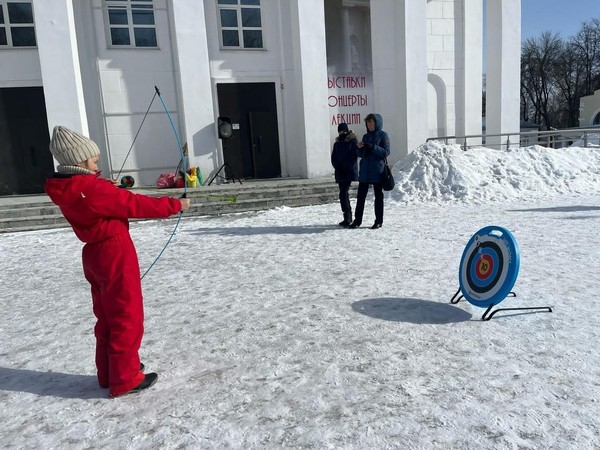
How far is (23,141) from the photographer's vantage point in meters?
12.6

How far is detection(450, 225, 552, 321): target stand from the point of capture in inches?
136

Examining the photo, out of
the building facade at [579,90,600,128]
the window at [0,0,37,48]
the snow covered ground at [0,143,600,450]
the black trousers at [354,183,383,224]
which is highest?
the window at [0,0,37,48]

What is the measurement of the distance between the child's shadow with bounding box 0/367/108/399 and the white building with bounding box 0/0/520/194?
991 centimetres

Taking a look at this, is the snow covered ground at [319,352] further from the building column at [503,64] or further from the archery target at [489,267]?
the building column at [503,64]

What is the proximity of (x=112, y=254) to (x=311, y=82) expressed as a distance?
38.4 ft

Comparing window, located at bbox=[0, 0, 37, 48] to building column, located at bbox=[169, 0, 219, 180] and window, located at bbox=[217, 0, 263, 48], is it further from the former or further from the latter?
window, located at bbox=[217, 0, 263, 48]

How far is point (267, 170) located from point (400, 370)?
11.9 meters

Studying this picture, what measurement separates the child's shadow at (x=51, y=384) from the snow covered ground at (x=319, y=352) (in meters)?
0.01

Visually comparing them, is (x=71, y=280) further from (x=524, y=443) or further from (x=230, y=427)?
(x=524, y=443)

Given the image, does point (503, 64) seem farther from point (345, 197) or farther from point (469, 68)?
point (345, 197)

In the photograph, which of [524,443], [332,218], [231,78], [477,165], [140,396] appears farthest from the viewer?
[231,78]

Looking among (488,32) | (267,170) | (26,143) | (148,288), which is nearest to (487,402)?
(148,288)

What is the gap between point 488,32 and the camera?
52.9ft

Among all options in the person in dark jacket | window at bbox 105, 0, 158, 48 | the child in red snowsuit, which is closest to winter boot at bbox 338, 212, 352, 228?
the person in dark jacket
